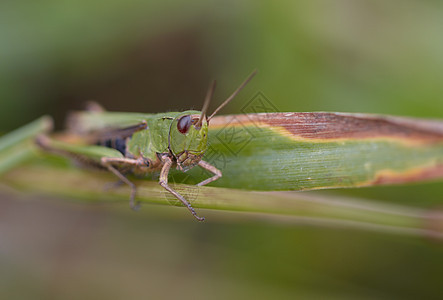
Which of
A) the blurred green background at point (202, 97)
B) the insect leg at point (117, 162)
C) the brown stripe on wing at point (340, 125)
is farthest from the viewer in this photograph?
the blurred green background at point (202, 97)

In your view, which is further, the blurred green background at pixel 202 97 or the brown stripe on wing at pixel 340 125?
the blurred green background at pixel 202 97

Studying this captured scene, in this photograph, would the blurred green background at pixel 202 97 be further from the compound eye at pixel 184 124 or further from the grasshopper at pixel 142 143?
the compound eye at pixel 184 124

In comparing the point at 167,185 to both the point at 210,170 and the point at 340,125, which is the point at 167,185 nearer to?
the point at 210,170

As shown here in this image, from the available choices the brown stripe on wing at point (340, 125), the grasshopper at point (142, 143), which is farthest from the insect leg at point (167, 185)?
the brown stripe on wing at point (340, 125)

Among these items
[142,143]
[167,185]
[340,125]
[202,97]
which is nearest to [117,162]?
[142,143]

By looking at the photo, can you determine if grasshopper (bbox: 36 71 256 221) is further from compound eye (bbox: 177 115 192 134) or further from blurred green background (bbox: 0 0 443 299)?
blurred green background (bbox: 0 0 443 299)

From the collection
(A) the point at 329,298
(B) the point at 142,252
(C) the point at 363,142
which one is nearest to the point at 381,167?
(C) the point at 363,142

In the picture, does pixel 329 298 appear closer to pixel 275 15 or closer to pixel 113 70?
pixel 275 15

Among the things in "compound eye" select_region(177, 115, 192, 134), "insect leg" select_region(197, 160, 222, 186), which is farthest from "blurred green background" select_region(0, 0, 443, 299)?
"compound eye" select_region(177, 115, 192, 134)
